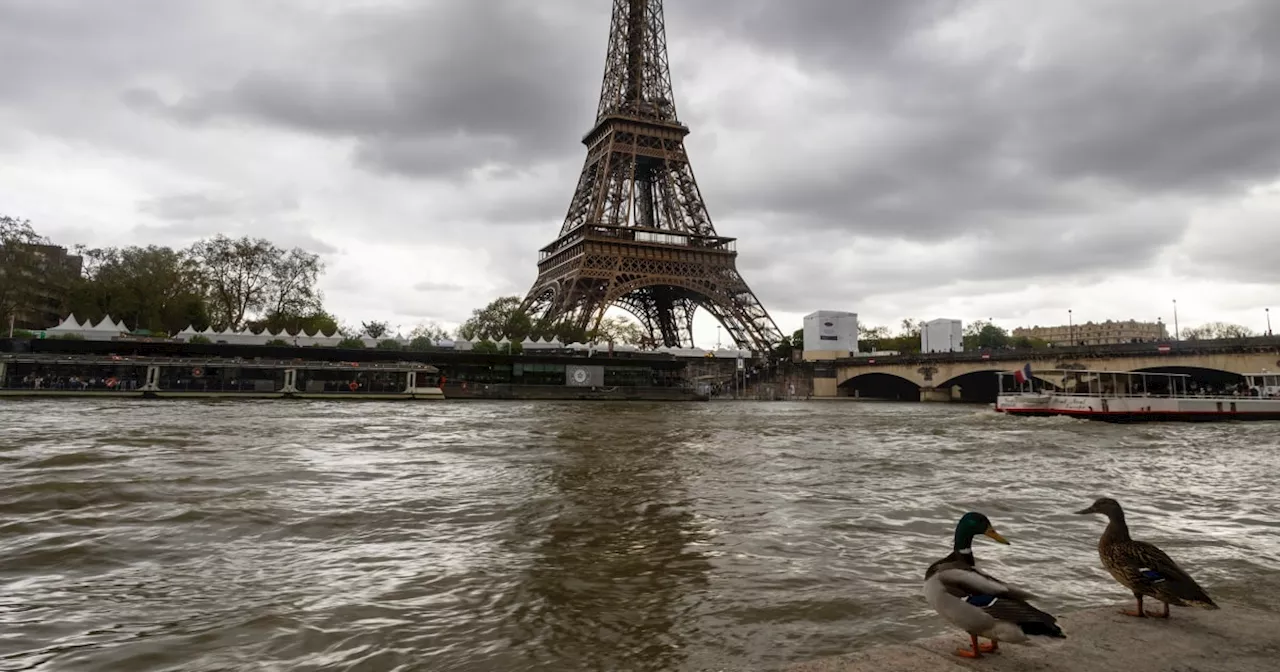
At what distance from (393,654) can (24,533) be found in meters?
6.13

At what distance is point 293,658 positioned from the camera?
4301mm

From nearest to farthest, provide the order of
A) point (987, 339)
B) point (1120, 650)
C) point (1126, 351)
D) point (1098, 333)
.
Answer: point (1120, 650), point (1126, 351), point (987, 339), point (1098, 333)

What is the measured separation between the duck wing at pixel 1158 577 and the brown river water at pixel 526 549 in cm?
133

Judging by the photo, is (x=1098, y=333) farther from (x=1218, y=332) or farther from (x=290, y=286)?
(x=290, y=286)

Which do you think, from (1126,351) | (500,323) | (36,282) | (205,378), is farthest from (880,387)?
(36,282)

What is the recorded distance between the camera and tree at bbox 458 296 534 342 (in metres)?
71.2

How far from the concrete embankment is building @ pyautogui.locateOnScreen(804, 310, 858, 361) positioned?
289 ft

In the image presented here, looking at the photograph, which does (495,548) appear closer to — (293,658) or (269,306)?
(293,658)

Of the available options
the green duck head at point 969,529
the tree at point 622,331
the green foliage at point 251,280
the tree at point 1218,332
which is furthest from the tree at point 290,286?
the tree at point 1218,332

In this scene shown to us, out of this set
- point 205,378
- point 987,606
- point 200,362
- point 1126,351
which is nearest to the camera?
point 987,606

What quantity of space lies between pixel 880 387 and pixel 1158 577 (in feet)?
320

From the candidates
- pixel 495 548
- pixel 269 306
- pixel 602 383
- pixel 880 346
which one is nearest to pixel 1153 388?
pixel 602 383

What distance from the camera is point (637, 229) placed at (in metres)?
68.4

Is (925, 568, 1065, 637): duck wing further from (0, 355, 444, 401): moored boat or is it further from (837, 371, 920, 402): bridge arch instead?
(837, 371, 920, 402): bridge arch
